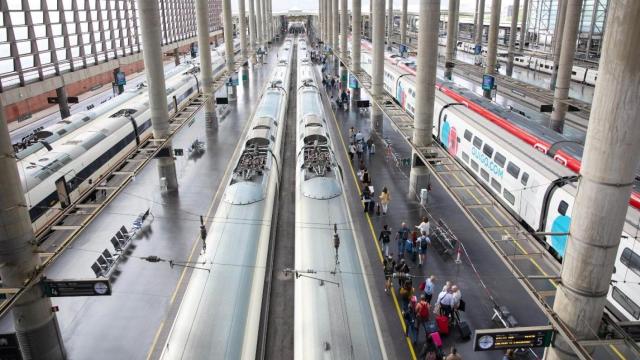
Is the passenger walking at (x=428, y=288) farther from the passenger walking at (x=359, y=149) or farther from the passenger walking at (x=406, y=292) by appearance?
the passenger walking at (x=359, y=149)

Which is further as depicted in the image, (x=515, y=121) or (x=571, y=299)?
(x=515, y=121)

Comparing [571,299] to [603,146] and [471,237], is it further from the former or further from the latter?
[471,237]

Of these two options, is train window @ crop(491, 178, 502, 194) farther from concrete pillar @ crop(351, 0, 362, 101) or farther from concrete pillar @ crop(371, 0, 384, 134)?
concrete pillar @ crop(351, 0, 362, 101)

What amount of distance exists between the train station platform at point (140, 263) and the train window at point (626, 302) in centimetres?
1303

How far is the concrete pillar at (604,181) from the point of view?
816 cm

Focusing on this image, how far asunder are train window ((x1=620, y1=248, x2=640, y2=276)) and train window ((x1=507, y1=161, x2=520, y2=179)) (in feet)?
19.9

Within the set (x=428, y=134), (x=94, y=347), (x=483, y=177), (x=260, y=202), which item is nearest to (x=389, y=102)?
(x=428, y=134)

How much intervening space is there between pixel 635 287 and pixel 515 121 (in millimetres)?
13399

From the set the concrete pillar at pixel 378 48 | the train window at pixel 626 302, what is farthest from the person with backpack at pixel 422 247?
the concrete pillar at pixel 378 48

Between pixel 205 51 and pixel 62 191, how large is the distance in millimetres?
21668

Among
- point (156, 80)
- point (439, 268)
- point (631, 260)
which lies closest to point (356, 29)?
point (156, 80)

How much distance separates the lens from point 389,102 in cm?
3372

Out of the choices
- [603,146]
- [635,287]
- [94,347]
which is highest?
[603,146]

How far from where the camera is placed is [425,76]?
23547mm
